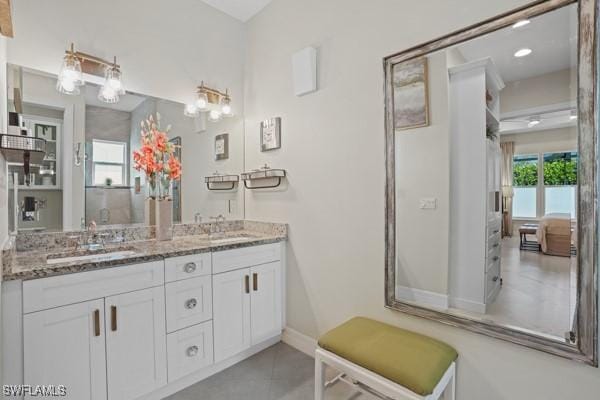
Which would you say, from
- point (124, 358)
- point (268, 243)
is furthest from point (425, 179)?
point (124, 358)

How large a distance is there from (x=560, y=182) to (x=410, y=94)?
0.86 meters

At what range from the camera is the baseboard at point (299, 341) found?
2.23 metres

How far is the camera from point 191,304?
5.92 feet

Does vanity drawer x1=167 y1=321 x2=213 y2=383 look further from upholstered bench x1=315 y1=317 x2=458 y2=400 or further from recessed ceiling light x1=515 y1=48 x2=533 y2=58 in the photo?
recessed ceiling light x1=515 y1=48 x2=533 y2=58

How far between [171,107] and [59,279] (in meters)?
1.56

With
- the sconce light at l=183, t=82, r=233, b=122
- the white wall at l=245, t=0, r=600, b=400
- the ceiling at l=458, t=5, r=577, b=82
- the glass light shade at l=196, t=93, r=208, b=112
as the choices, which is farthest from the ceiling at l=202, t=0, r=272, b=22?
the ceiling at l=458, t=5, r=577, b=82

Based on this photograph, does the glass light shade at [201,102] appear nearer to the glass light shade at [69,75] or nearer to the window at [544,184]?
the glass light shade at [69,75]

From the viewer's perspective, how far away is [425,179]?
1.64 metres

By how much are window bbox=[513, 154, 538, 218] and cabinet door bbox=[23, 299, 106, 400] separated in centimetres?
219

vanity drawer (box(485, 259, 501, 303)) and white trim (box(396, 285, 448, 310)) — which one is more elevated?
vanity drawer (box(485, 259, 501, 303))

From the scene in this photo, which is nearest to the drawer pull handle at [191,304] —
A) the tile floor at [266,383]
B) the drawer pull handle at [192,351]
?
the drawer pull handle at [192,351]

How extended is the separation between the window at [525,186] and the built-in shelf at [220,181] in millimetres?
2197

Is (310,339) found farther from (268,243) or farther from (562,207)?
(562,207)

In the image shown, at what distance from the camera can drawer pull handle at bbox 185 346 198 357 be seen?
179cm
